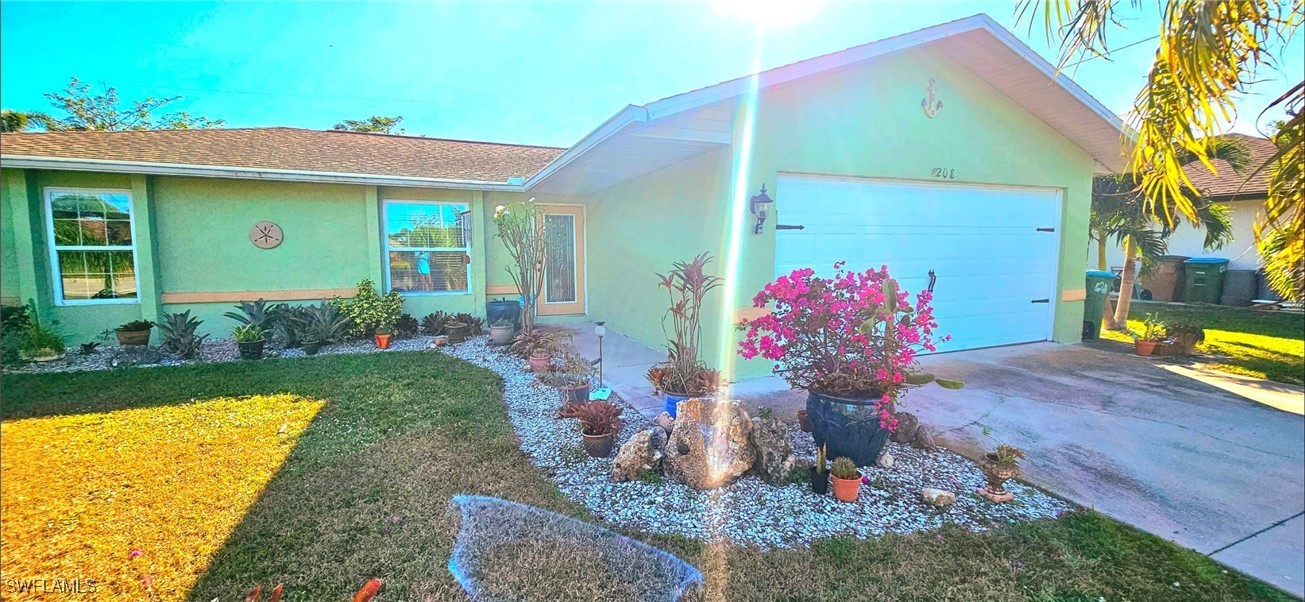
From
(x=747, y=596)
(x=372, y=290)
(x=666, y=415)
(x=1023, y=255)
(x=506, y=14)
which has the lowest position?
(x=747, y=596)

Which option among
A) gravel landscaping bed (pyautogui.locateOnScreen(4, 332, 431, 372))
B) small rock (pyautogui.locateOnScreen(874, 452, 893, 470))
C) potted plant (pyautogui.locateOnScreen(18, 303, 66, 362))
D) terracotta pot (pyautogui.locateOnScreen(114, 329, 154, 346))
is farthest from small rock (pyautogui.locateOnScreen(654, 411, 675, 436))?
terracotta pot (pyautogui.locateOnScreen(114, 329, 154, 346))

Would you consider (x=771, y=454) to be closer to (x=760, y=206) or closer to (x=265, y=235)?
(x=760, y=206)

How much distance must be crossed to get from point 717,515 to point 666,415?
1142 millimetres

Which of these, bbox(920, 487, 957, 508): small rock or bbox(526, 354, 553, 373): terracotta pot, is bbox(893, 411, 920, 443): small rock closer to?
bbox(920, 487, 957, 508): small rock

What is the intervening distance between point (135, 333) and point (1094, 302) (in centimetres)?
1361

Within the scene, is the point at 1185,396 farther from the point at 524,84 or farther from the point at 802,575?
the point at 524,84

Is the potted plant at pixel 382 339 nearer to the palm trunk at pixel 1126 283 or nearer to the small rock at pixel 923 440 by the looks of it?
the small rock at pixel 923 440

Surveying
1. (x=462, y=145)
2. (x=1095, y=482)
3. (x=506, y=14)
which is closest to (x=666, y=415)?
(x=1095, y=482)

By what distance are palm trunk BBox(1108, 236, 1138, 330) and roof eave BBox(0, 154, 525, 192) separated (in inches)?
383

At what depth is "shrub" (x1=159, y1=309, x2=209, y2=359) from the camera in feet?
22.8

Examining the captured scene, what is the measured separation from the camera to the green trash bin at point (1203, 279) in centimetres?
1248

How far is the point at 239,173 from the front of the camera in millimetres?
7469

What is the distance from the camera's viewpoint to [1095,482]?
362 cm

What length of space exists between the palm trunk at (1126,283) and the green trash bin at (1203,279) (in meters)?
4.84
